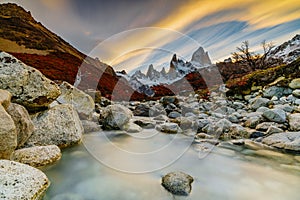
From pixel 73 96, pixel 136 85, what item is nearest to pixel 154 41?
pixel 73 96

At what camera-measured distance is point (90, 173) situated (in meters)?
4.03

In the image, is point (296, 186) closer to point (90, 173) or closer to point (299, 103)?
point (90, 173)

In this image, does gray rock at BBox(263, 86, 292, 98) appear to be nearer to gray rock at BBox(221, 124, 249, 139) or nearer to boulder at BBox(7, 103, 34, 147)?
gray rock at BBox(221, 124, 249, 139)

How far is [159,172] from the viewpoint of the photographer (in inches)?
163

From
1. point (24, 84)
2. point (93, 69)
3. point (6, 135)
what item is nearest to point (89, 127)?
point (24, 84)

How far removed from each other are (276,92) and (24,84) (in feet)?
45.2

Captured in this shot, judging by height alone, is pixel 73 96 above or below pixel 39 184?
above

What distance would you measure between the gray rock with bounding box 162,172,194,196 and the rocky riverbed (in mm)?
15

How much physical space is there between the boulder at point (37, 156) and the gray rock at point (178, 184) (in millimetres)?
2223

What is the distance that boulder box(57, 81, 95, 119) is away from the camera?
746 cm

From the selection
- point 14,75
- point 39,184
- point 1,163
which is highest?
point 14,75

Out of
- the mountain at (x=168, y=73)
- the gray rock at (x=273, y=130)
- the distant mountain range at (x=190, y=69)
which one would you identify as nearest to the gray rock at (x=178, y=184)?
the gray rock at (x=273, y=130)

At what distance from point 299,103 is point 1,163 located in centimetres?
1171

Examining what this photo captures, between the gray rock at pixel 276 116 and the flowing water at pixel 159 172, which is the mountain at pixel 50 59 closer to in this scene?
the flowing water at pixel 159 172
